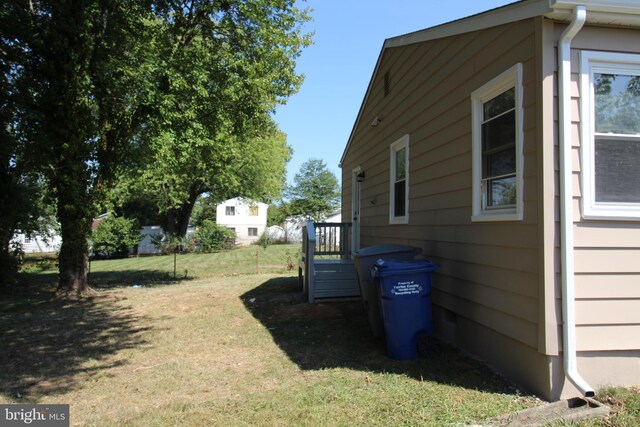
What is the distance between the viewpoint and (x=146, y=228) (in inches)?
1314

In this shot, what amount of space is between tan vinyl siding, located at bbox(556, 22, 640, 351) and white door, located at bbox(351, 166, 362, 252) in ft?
20.7

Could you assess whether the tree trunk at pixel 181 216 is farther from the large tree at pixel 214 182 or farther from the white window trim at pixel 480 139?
the white window trim at pixel 480 139

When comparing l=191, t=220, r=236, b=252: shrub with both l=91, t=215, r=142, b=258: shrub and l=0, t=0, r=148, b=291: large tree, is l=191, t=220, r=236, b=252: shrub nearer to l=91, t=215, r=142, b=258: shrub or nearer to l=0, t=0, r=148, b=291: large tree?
l=91, t=215, r=142, b=258: shrub

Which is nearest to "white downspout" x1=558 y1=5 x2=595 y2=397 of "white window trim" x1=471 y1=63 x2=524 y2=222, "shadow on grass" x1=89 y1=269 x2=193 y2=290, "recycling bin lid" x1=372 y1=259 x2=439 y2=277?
"white window trim" x1=471 y1=63 x2=524 y2=222

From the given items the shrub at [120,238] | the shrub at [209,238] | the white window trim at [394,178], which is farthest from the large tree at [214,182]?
the white window trim at [394,178]

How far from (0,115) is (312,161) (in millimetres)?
46729

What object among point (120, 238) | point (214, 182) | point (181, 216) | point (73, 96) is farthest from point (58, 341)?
point (181, 216)

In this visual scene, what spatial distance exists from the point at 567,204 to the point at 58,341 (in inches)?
255

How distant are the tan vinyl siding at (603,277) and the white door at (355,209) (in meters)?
6.31

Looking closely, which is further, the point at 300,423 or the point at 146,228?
the point at 146,228

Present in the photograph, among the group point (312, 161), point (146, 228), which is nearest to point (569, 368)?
point (146, 228)

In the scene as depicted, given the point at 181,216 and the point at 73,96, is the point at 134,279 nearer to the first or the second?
the point at 73,96

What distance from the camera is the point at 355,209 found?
10125mm

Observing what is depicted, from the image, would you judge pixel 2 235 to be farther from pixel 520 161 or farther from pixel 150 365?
pixel 520 161
